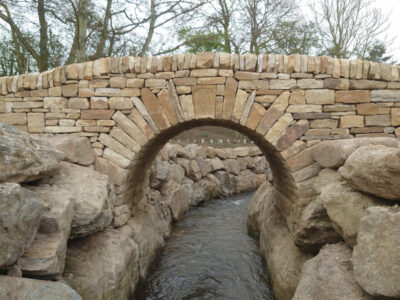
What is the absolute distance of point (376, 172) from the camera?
6.16ft

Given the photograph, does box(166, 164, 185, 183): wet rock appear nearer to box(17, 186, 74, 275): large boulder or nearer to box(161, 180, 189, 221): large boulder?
box(161, 180, 189, 221): large boulder

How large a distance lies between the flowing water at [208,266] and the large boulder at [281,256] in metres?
0.28

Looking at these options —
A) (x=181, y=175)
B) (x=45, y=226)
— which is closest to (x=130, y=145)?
(x=45, y=226)

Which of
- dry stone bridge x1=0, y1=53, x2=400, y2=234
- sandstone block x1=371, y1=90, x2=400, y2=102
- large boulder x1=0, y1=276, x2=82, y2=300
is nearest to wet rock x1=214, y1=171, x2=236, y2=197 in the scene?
dry stone bridge x1=0, y1=53, x2=400, y2=234

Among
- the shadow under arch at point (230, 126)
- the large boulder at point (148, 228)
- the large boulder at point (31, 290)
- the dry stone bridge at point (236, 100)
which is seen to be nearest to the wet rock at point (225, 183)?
the large boulder at point (148, 228)

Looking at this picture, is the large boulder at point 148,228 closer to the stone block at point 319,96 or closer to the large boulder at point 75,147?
the large boulder at point 75,147

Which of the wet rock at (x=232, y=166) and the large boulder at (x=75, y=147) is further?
the wet rock at (x=232, y=166)

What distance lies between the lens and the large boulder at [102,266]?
2.47 metres

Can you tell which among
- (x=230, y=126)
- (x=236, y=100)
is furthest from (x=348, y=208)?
(x=230, y=126)

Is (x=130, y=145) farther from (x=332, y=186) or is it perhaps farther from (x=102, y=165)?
(x=332, y=186)

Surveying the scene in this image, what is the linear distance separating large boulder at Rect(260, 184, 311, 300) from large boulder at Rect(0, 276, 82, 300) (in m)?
2.29

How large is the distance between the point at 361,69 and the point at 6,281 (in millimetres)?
3869

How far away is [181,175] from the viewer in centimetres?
774

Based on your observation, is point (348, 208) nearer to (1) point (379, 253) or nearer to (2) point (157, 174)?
(1) point (379, 253)
